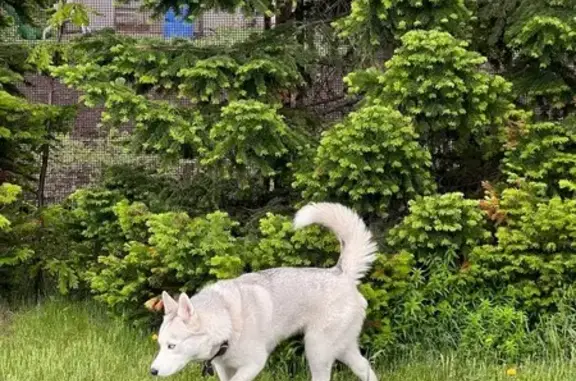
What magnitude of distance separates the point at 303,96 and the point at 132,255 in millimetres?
1980

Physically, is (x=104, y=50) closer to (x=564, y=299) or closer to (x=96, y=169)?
(x=96, y=169)

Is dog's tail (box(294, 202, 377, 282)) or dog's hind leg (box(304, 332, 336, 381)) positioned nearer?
dog's hind leg (box(304, 332, 336, 381))

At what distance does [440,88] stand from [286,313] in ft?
5.75

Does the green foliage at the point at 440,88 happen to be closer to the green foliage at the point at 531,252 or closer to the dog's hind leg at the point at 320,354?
the green foliage at the point at 531,252

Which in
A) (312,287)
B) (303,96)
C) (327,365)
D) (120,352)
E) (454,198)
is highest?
(303,96)

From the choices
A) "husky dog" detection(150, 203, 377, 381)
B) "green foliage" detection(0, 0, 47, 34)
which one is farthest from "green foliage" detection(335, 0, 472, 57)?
"green foliage" detection(0, 0, 47, 34)

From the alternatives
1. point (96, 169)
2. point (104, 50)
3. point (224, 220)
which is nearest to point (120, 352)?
point (224, 220)

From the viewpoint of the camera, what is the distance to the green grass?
5117mm

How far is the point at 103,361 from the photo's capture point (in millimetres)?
5520

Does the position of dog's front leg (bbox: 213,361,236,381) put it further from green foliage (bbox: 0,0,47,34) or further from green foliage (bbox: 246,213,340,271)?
green foliage (bbox: 0,0,47,34)

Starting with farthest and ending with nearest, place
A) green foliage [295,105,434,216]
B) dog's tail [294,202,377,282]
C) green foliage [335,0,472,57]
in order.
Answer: green foliage [335,0,472,57] → green foliage [295,105,434,216] → dog's tail [294,202,377,282]

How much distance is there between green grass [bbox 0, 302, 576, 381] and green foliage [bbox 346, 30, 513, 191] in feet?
4.97

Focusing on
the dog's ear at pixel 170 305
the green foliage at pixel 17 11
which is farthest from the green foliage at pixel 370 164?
the green foliage at pixel 17 11

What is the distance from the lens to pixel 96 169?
8.63 metres
